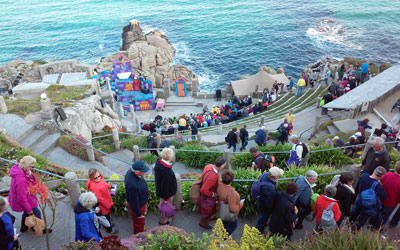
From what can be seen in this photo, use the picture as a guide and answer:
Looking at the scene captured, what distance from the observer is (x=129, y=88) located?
28.1 metres

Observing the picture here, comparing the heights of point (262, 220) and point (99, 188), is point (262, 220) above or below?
below

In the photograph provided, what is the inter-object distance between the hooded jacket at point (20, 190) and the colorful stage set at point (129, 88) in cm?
2191

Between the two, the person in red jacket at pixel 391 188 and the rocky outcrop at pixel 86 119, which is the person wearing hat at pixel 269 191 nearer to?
the person in red jacket at pixel 391 188

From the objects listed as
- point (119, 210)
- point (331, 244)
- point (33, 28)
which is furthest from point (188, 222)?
point (33, 28)

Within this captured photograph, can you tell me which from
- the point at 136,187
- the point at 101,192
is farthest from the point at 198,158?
the point at 136,187

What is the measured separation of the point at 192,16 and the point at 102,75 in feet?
171

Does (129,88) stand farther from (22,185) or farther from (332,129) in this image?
(22,185)

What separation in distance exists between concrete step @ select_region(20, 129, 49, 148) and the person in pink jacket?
664 cm

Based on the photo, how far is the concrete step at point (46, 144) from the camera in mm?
12008

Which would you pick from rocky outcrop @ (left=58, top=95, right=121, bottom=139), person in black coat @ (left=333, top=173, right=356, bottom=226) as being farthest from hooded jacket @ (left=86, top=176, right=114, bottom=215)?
rocky outcrop @ (left=58, top=95, right=121, bottom=139)

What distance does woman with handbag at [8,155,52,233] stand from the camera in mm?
5910

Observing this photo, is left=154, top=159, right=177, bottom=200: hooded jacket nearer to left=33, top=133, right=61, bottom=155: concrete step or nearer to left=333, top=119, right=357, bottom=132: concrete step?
left=33, top=133, right=61, bottom=155: concrete step

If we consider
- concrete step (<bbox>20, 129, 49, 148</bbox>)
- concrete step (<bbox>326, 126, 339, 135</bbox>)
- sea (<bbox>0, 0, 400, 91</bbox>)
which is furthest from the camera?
sea (<bbox>0, 0, 400, 91</bbox>)

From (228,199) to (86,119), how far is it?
12088 mm
